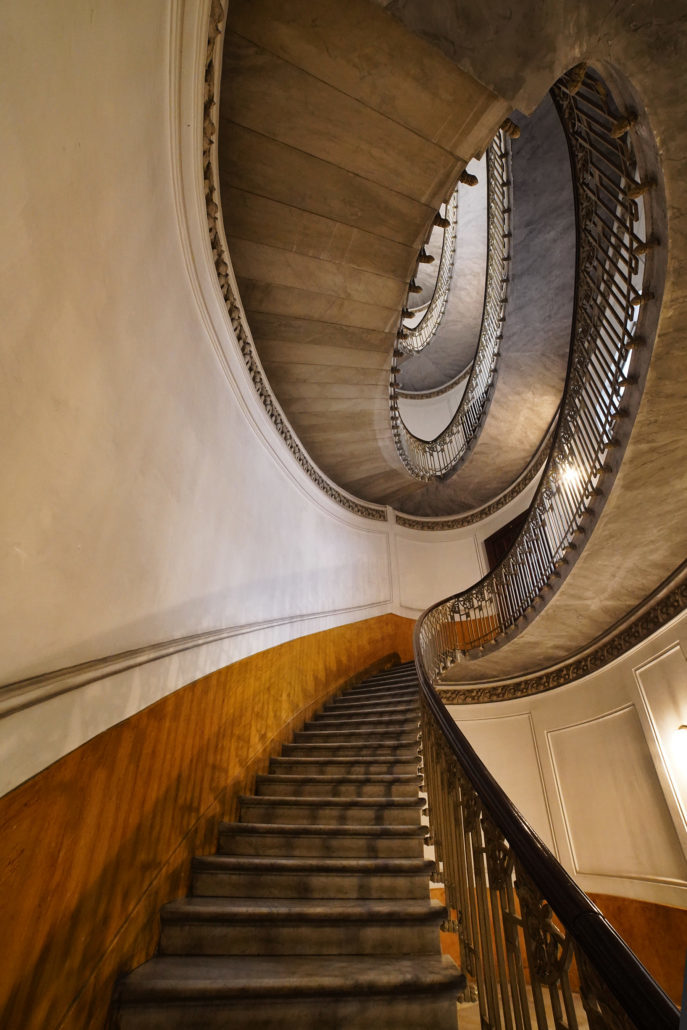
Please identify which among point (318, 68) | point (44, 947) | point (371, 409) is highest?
point (371, 409)

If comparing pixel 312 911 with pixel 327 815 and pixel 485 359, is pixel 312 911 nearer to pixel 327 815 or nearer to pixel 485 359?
pixel 327 815

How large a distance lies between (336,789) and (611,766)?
Answer: 3518 mm

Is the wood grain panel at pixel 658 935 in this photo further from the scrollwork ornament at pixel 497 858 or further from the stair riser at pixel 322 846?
the scrollwork ornament at pixel 497 858

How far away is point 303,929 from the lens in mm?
2291

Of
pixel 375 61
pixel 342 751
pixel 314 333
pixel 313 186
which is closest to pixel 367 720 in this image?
pixel 342 751

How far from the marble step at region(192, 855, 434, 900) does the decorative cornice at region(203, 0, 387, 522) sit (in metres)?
3.72

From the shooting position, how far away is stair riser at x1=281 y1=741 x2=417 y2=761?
Answer: 4.01 meters

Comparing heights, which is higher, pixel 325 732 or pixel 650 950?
pixel 325 732

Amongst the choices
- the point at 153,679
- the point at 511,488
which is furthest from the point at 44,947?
the point at 511,488

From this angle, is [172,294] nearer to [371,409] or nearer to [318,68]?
[318,68]

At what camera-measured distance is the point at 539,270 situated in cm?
702

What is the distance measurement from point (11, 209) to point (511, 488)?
914cm

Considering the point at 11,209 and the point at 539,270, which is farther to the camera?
the point at 539,270

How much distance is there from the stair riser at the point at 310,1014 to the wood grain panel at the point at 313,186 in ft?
15.1
